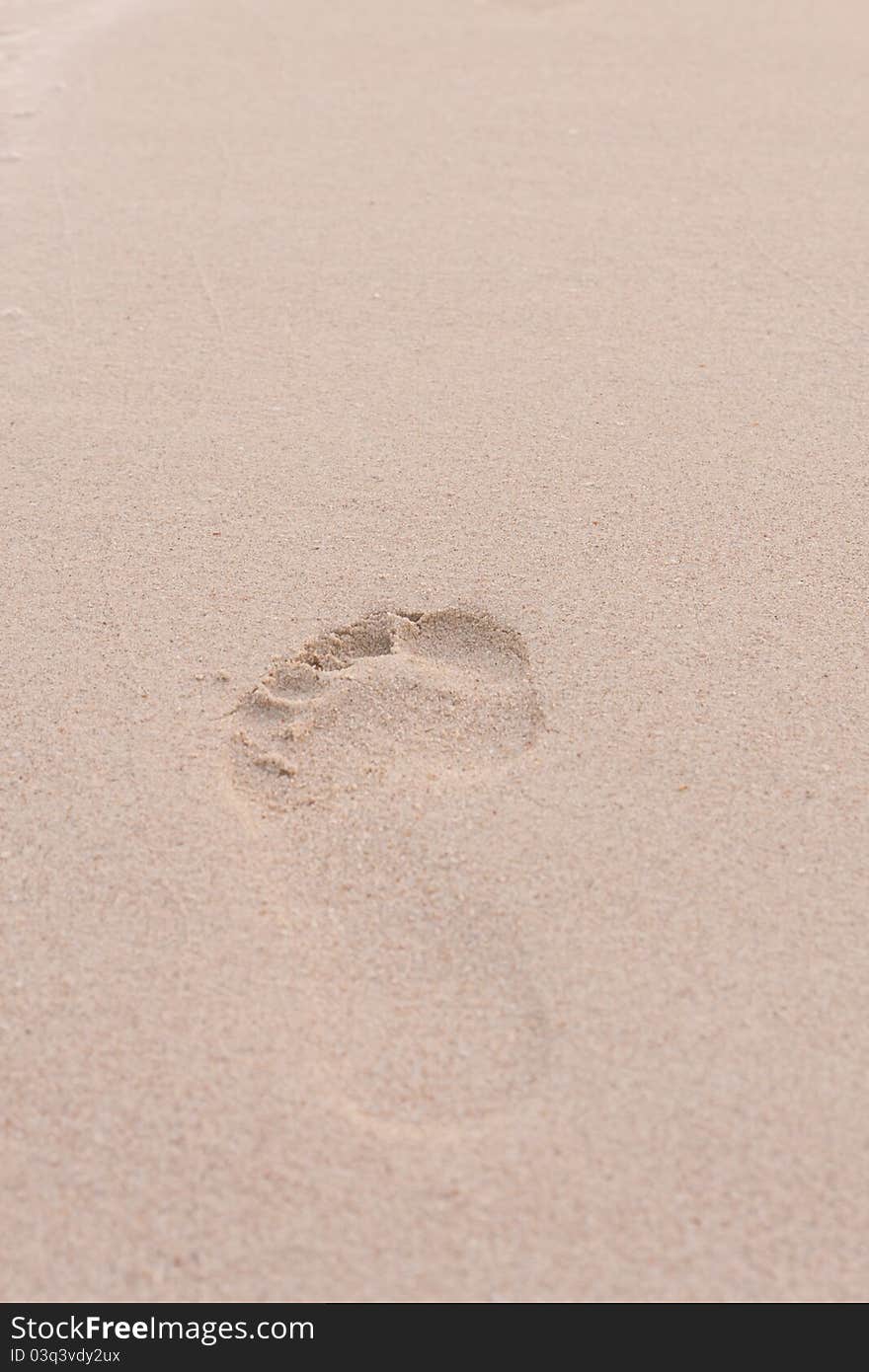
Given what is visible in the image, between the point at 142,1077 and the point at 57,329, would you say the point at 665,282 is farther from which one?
the point at 142,1077

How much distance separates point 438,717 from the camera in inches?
59.7

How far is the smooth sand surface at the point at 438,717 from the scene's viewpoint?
3.58 feet

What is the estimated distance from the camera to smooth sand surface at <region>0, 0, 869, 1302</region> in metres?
1.09

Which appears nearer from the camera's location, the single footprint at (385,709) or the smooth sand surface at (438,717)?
the smooth sand surface at (438,717)

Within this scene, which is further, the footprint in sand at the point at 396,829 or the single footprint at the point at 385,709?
the single footprint at the point at 385,709

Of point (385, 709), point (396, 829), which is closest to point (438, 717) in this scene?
point (385, 709)

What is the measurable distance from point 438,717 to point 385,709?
0.21 feet

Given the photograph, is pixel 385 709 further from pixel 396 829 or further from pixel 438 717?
pixel 396 829

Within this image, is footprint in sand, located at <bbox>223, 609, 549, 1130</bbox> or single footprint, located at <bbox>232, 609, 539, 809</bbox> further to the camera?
single footprint, located at <bbox>232, 609, 539, 809</bbox>

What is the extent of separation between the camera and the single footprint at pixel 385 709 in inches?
57.2

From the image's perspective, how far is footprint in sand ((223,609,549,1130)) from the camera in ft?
3.83

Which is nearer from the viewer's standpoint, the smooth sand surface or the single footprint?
the smooth sand surface

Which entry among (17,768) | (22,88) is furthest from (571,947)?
(22,88)

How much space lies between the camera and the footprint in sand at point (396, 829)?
117 centimetres
